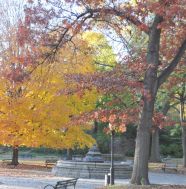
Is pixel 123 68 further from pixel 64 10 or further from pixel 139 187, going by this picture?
pixel 139 187

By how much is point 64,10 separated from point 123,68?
3.05 meters

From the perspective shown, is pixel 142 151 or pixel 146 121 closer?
pixel 142 151

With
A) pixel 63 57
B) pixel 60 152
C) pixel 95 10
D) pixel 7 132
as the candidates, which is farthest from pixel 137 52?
pixel 60 152

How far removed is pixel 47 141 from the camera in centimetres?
3175

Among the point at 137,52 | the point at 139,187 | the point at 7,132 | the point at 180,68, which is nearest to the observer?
the point at 139,187

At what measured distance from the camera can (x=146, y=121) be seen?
54.8 feet

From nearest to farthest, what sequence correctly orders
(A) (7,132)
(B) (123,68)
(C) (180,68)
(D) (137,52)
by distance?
(B) (123,68), (D) (137,52), (C) (180,68), (A) (7,132)

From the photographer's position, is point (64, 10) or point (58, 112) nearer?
point (64, 10)

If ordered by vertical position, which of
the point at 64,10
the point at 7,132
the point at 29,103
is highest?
the point at 64,10

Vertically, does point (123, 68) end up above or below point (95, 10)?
below

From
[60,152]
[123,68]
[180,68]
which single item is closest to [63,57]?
[180,68]

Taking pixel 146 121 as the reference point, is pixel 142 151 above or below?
below

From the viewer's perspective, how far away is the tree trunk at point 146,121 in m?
16.5

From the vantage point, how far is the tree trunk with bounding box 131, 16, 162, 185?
16547 millimetres
